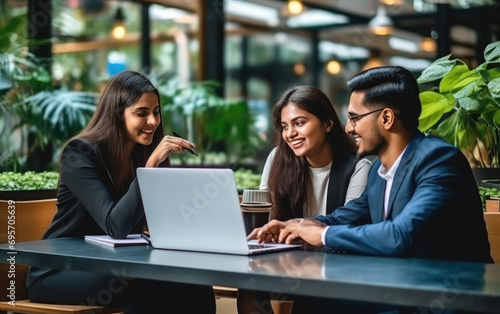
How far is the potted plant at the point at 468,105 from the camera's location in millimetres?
3369

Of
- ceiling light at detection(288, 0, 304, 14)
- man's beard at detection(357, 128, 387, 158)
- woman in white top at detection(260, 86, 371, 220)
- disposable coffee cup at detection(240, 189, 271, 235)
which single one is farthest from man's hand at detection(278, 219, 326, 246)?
ceiling light at detection(288, 0, 304, 14)

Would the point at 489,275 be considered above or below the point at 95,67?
below

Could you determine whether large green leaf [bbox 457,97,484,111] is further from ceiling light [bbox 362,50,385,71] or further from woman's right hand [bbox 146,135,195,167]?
ceiling light [bbox 362,50,385,71]

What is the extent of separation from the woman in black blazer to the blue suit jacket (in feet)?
2.36

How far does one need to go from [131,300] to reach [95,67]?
561cm

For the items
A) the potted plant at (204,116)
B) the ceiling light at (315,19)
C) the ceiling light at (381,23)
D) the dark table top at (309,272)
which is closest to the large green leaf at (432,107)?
the dark table top at (309,272)

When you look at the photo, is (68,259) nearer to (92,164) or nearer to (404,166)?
(92,164)

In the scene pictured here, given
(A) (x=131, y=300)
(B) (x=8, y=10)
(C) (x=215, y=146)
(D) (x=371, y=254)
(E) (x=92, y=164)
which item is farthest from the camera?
(C) (x=215, y=146)

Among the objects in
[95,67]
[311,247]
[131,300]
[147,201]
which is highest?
[95,67]

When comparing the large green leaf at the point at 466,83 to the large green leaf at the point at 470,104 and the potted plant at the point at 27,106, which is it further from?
the potted plant at the point at 27,106

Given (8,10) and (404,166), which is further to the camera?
(8,10)

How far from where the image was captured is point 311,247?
2.38 m

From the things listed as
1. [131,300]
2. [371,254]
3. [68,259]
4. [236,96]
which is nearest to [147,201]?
[68,259]

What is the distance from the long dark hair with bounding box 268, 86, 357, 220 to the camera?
313cm
